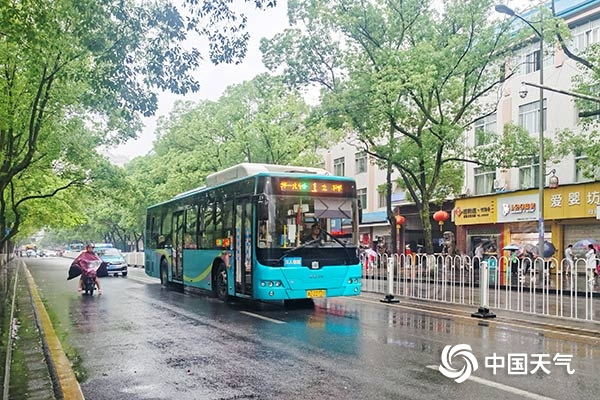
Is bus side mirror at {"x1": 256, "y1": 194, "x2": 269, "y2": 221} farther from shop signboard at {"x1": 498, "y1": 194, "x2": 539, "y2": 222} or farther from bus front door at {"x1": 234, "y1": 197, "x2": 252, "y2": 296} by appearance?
shop signboard at {"x1": 498, "y1": 194, "x2": 539, "y2": 222}

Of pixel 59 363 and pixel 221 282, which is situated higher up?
pixel 221 282

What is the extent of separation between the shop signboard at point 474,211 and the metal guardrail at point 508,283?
13917mm

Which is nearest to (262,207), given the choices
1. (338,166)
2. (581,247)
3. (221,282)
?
Answer: (221,282)

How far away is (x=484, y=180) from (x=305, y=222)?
24811 mm

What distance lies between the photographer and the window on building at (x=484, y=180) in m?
34.5

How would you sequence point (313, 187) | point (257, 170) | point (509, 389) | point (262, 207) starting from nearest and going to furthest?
point (509, 389)
point (262, 207)
point (313, 187)
point (257, 170)

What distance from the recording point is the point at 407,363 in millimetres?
7570

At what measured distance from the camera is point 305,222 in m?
13.0

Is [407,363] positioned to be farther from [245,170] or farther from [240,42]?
[245,170]

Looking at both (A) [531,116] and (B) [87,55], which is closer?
(B) [87,55]

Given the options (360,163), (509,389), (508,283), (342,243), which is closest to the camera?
(509,389)

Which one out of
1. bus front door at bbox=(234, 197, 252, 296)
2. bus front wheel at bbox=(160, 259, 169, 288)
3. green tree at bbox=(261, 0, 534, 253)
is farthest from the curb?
green tree at bbox=(261, 0, 534, 253)

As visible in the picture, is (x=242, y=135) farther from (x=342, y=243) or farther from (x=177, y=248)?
(x=342, y=243)

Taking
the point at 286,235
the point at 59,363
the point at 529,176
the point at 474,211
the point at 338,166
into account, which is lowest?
the point at 59,363
